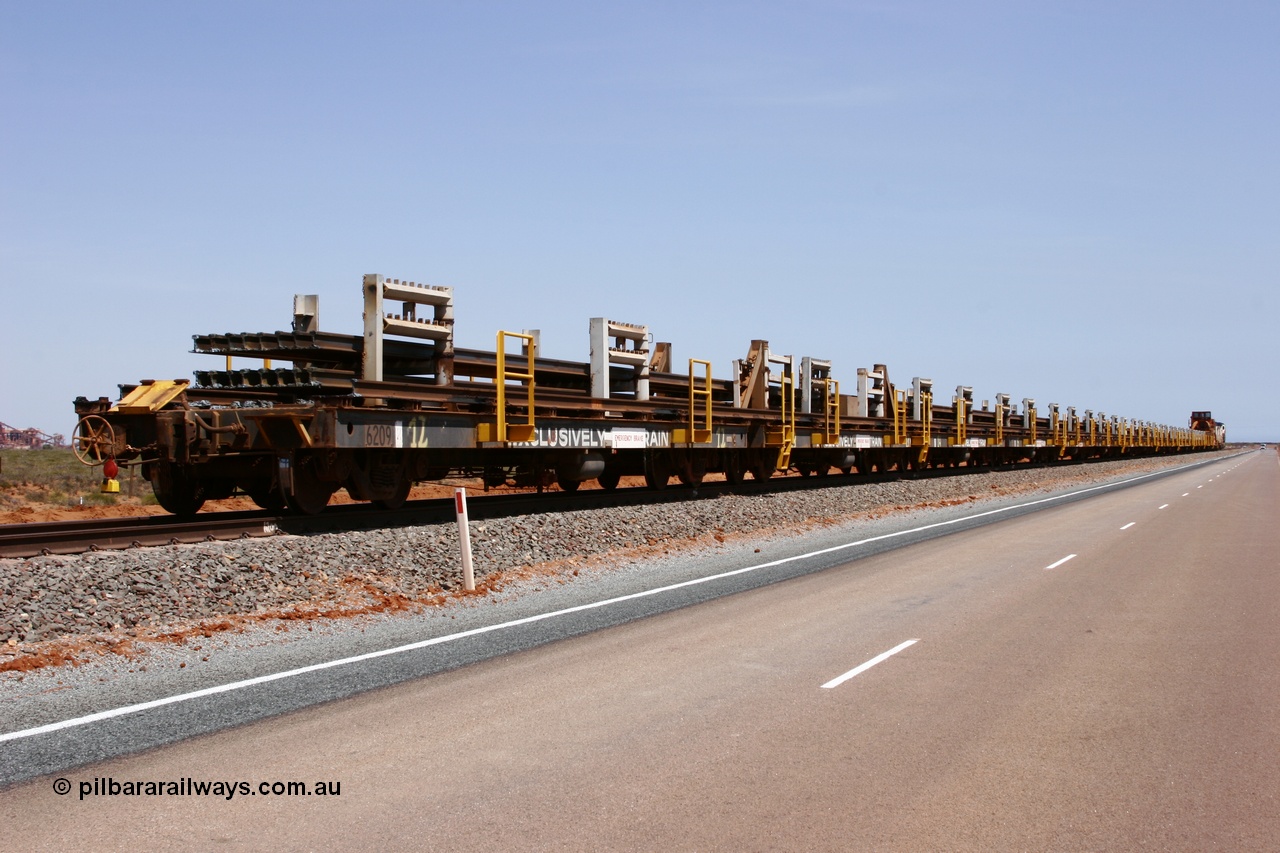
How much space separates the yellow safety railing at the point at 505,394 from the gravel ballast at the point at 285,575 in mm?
1189

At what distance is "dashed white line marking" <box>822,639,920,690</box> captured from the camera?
20.9 ft

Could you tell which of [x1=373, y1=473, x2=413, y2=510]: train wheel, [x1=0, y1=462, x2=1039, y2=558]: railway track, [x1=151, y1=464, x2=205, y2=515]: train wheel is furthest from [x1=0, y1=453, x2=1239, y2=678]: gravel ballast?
[x1=151, y1=464, x2=205, y2=515]: train wheel

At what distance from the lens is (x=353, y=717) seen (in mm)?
5656

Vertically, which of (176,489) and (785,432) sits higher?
(785,432)

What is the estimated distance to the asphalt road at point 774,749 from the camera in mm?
4023

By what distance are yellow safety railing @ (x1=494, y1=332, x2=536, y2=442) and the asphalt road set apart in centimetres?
510

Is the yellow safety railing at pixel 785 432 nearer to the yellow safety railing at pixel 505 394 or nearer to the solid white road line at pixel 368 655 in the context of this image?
the solid white road line at pixel 368 655

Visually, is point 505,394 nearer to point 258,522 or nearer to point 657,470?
point 258,522

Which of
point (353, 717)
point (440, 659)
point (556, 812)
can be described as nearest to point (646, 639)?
point (440, 659)

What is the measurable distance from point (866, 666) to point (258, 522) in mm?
7636

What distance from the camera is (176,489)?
13039 millimetres

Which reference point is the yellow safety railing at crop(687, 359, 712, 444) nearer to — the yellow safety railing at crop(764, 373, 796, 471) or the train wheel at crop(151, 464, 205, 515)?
the yellow safety railing at crop(764, 373, 796, 471)

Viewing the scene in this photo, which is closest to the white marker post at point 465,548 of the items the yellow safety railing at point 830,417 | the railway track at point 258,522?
the railway track at point 258,522

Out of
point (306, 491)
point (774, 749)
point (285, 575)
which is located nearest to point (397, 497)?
point (306, 491)
